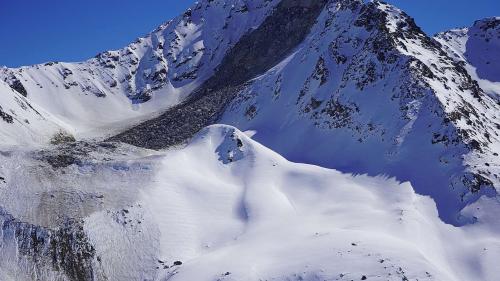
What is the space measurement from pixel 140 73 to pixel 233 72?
36.7 meters

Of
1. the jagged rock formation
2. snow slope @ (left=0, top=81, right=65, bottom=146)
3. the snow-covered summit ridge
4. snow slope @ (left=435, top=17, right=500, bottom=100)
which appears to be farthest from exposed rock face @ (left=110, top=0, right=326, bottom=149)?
the snow-covered summit ridge

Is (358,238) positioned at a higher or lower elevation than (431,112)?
lower

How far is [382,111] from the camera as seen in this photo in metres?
49.6

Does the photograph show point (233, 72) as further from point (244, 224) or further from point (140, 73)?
point (244, 224)

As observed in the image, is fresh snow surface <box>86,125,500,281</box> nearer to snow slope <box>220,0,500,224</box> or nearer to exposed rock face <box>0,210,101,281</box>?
exposed rock face <box>0,210,101,281</box>

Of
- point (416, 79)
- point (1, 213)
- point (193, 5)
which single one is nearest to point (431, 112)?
point (416, 79)

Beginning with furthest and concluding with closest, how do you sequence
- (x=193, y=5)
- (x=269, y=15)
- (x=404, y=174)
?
(x=193, y=5), (x=269, y=15), (x=404, y=174)

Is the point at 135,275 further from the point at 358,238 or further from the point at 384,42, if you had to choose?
the point at 384,42

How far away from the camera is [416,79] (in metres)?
49.3

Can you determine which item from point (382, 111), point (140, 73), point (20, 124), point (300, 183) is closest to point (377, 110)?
point (382, 111)

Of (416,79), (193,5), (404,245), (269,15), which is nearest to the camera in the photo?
(404,245)

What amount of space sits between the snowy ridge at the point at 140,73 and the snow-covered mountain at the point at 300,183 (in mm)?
36924

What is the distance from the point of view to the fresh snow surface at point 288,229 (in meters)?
29.5

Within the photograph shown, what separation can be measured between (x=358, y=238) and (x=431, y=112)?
745 inches
